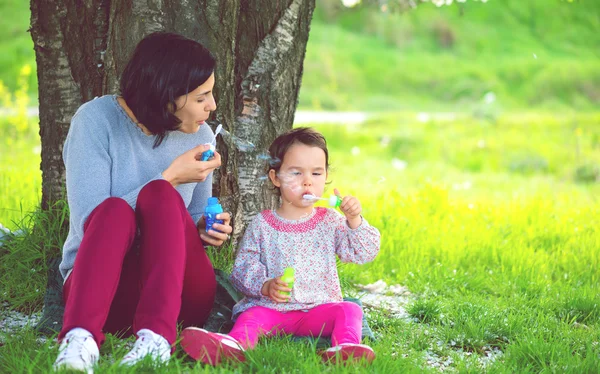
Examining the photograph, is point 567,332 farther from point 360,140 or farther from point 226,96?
point 360,140

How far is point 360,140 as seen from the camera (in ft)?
31.6

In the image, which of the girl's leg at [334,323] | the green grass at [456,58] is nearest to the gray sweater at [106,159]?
the girl's leg at [334,323]

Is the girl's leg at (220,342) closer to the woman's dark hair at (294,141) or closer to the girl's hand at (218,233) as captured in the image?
the girl's hand at (218,233)

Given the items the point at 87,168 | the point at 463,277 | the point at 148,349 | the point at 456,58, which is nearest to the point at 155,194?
the point at 87,168

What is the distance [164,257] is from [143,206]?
0.70 feet

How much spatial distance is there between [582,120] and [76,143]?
9.51 meters

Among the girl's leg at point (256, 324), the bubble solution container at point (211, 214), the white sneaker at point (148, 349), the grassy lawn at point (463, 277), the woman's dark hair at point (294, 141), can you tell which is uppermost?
the woman's dark hair at point (294, 141)

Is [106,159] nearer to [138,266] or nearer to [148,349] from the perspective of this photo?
[138,266]

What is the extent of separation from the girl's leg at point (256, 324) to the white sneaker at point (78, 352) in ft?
1.96

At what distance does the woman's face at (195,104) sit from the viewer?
2.72 meters

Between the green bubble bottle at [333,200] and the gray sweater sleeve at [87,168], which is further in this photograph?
the green bubble bottle at [333,200]

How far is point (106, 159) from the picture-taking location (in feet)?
8.83

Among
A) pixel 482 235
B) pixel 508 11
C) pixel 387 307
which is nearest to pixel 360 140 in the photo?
pixel 482 235

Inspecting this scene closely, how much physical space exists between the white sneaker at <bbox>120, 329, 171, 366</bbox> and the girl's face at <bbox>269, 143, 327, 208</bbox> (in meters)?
0.83
